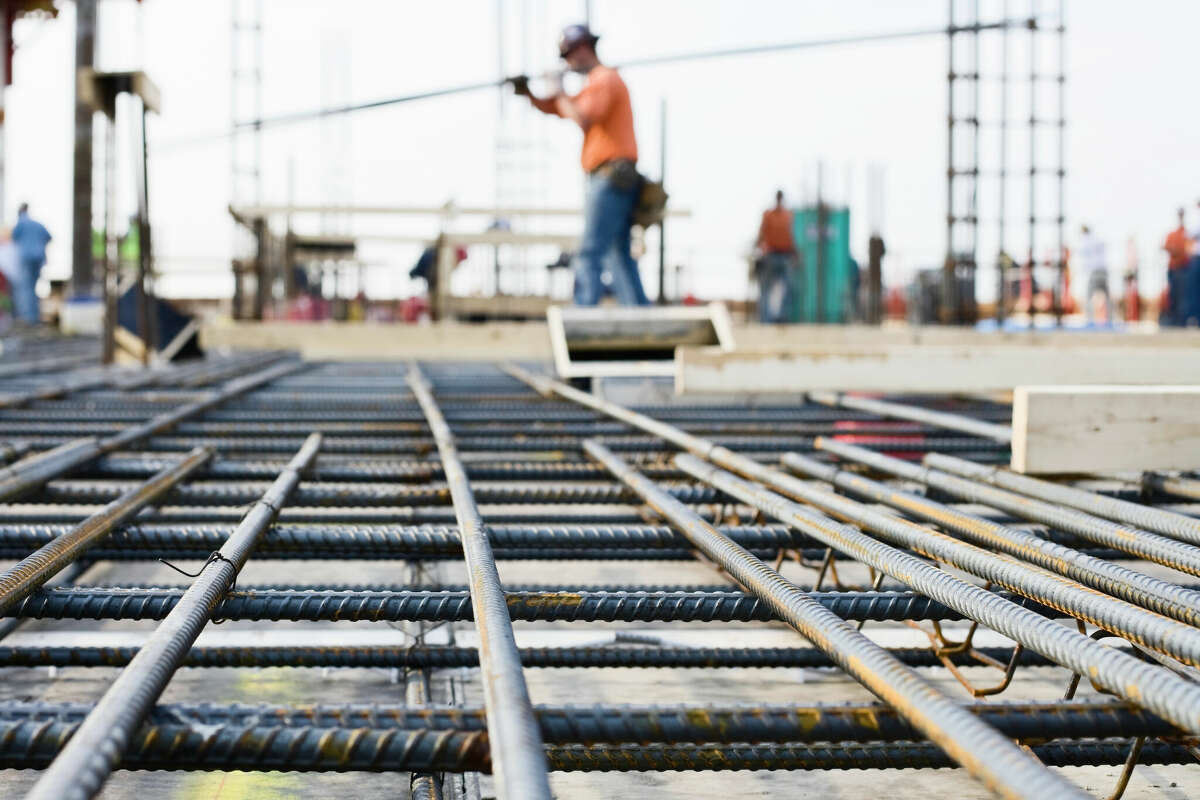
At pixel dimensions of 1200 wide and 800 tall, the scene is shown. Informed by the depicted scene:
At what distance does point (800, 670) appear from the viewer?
8.43ft

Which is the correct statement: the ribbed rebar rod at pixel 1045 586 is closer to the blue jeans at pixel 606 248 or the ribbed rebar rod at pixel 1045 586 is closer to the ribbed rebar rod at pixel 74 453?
the ribbed rebar rod at pixel 74 453

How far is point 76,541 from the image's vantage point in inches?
81.7

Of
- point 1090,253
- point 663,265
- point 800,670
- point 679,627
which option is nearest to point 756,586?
point 800,670

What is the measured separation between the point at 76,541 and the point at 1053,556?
Answer: 1.69 m

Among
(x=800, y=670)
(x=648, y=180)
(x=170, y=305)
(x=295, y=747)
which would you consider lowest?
(x=800, y=670)

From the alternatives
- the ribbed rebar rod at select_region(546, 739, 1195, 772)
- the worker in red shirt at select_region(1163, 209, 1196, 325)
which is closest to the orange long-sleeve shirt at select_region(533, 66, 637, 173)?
the ribbed rebar rod at select_region(546, 739, 1195, 772)

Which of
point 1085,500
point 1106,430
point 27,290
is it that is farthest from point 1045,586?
point 27,290

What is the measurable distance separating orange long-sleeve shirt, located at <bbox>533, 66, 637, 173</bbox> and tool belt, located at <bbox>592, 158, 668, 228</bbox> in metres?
0.04

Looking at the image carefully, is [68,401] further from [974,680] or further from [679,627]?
[974,680]

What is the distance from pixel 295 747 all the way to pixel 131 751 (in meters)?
0.16

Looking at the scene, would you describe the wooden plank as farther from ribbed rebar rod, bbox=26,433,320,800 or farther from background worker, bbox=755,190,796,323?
ribbed rebar rod, bbox=26,433,320,800

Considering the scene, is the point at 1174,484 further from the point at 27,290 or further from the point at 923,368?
the point at 27,290

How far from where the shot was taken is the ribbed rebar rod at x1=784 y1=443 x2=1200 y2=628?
1.64 m

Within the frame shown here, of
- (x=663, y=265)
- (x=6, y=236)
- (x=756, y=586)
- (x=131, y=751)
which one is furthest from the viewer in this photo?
(x=6, y=236)
